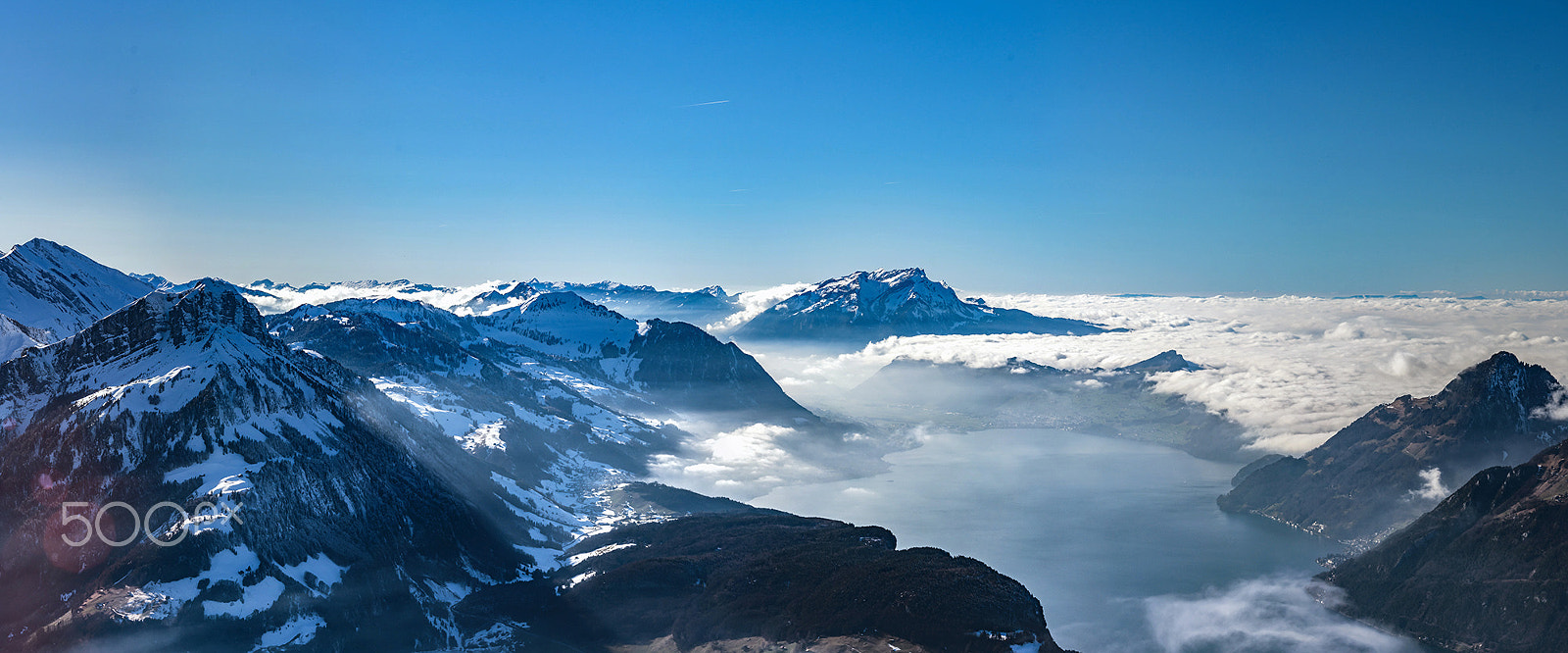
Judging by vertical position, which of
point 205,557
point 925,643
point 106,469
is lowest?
point 925,643

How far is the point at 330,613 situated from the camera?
189 m

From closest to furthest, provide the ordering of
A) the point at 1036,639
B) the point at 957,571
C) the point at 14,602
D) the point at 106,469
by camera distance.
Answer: the point at 1036,639, the point at 14,602, the point at 957,571, the point at 106,469

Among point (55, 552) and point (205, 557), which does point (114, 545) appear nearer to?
point (55, 552)

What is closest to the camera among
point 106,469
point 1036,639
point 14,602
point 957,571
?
point 1036,639

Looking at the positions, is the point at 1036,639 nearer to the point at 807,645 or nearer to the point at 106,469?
the point at 807,645

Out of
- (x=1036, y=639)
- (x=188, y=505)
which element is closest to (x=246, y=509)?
(x=188, y=505)

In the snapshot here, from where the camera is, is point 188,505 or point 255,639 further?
point 188,505

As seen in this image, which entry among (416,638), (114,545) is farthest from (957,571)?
(114,545)

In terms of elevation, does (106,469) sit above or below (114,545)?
above

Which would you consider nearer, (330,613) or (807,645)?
(807,645)

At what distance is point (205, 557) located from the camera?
177250 mm

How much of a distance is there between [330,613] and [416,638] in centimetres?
2160

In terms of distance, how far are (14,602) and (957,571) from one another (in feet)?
702

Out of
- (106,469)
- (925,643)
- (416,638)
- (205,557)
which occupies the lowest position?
(416,638)
